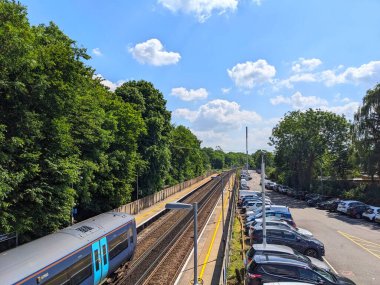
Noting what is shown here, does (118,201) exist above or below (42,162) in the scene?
below

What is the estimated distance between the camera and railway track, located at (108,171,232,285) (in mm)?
18984

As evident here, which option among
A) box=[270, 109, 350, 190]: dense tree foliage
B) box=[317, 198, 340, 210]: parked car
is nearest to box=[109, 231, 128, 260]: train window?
box=[317, 198, 340, 210]: parked car

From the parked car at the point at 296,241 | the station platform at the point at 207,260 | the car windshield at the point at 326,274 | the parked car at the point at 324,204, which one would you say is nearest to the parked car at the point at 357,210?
the parked car at the point at 324,204

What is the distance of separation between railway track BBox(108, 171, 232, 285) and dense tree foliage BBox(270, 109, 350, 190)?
30.4 m

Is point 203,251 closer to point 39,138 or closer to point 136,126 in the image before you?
point 39,138

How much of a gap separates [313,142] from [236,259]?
1790 inches

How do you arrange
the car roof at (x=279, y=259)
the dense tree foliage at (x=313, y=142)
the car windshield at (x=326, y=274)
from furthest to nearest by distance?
the dense tree foliage at (x=313, y=142) < the car roof at (x=279, y=259) < the car windshield at (x=326, y=274)

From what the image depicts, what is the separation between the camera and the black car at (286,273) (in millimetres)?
14038

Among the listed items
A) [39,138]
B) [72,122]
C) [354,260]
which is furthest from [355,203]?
[39,138]

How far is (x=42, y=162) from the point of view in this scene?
66.0ft

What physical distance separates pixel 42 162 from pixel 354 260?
61.0 ft

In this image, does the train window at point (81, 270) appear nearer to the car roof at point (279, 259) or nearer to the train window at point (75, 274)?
the train window at point (75, 274)

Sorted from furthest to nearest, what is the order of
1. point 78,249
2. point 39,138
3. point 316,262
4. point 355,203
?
point 355,203, point 39,138, point 316,262, point 78,249

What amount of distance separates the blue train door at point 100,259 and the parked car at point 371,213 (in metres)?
29.4
